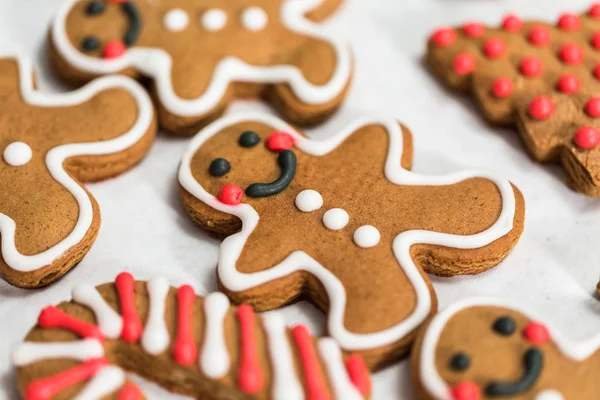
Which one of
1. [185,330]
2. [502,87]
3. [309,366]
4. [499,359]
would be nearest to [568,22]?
[502,87]

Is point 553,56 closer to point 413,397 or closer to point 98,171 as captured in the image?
point 413,397

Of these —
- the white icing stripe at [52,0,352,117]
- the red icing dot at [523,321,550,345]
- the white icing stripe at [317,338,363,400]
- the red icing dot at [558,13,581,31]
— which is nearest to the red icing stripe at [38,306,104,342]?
the white icing stripe at [317,338,363,400]

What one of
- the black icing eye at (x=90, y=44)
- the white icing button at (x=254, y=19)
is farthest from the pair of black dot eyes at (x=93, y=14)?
the white icing button at (x=254, y=19)

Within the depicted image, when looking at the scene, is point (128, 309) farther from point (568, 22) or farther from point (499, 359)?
point (568, 22)

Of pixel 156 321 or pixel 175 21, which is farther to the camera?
pixel 175 21

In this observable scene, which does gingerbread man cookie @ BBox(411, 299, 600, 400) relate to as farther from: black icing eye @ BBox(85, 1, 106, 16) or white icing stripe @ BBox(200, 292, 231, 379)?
black icing eye @ BBox(85, 1, 106, 16)

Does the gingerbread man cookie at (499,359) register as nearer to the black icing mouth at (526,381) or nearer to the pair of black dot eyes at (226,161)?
the black icing mouth at (526,381)
